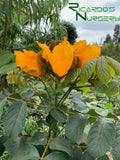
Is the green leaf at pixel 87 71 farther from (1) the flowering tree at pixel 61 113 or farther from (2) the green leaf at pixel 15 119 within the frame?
(2) the green leaf at pixel 15 119

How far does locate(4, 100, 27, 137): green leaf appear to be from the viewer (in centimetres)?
24

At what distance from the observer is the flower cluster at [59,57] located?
0.80 ft

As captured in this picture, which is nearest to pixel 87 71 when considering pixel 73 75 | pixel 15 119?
pixel 73 75

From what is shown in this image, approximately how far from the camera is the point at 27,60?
0.93 feet

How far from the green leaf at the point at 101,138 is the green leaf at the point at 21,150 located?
0.30ft

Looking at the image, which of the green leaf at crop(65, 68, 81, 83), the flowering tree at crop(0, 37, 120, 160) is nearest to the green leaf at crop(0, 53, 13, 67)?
the flowering tree at crop(0, 37, 120, 160)

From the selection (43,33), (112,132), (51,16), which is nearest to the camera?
(112,132)

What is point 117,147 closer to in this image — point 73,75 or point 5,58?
point 73,75

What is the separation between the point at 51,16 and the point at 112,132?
176cm

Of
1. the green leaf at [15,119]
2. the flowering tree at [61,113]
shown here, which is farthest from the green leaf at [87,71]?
the green leaf at [15,119]

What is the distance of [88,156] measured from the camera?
0.29 meters

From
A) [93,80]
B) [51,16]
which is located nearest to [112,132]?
[93,80]

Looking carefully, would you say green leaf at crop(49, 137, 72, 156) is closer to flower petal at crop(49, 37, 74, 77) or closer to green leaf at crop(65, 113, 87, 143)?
green leaf at crop(65, 113, 87, 143)

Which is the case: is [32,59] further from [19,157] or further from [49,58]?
[19,157]
